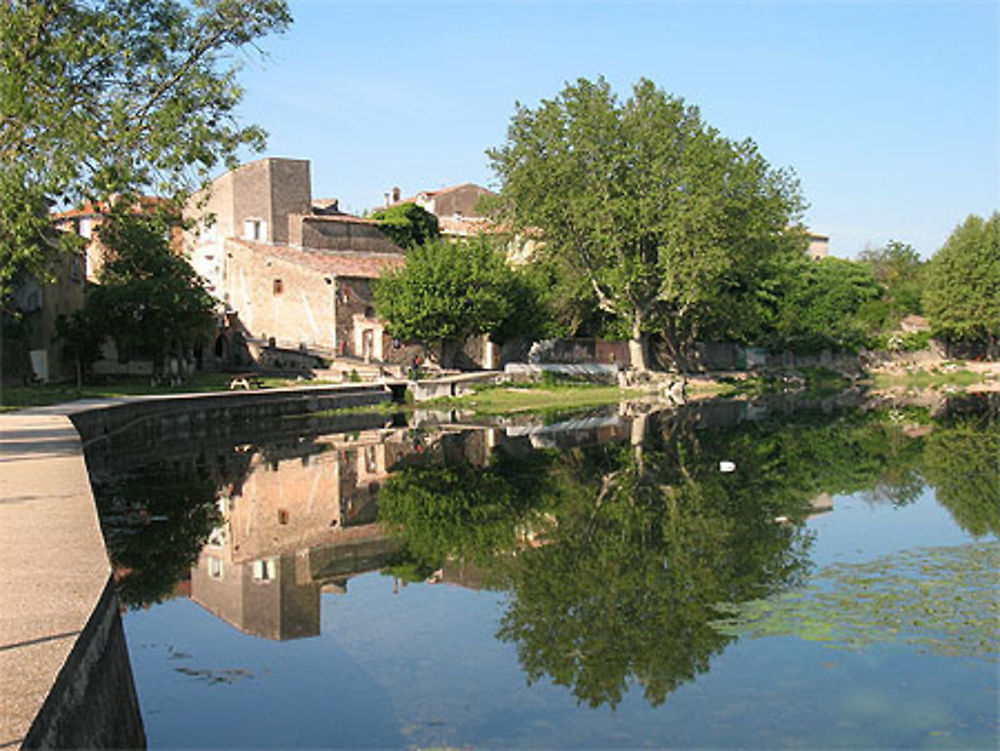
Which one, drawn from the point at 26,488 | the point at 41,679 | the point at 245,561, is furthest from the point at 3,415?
the point at 41,679

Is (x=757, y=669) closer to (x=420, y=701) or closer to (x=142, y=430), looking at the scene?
(x=420, y=701)

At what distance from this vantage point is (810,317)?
215ft

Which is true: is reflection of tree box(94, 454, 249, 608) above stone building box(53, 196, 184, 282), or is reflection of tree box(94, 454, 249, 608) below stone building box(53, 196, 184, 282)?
below

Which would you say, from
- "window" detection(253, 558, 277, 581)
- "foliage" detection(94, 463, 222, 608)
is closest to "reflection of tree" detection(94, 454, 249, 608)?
"foliage" detection(94, 463, 222, 608)

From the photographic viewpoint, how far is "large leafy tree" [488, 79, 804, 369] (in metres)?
40.7

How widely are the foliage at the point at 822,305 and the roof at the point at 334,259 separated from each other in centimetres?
2590

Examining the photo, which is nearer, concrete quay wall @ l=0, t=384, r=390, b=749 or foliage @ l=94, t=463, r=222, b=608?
concrete quay wall @ l=0, t=384, r=390, b=749

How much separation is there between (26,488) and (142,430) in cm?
1367

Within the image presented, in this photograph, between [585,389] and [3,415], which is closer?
[3,415]

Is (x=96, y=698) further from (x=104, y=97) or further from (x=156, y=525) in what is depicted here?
(x=104, y=97)

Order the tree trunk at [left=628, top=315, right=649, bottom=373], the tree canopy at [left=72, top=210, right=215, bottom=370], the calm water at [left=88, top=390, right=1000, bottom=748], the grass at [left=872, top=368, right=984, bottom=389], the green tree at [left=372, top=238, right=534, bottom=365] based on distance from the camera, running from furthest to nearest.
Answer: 1. the grass at [left=872, top=368, right=984, bottom=389]
2. the tree trunk at [left=628, top=315, right=649, bottom=373]
3. the green tree at [left=372, top=238, right=534, bottom=365]
4. the tree canopy at [left=72, top=210, right=215, bottom=370]
5. the calm water at [left=88, top=390, right=1000, bottom=748]

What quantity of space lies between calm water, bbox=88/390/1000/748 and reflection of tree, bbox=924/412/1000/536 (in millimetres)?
120

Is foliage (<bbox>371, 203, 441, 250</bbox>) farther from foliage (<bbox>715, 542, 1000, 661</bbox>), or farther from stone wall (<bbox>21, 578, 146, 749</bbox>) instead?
stone wall (<bbox>21, 578, 146, 749</bbox>)

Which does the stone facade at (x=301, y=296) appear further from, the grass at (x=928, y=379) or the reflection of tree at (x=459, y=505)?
the grass at (x=928, y=379)
